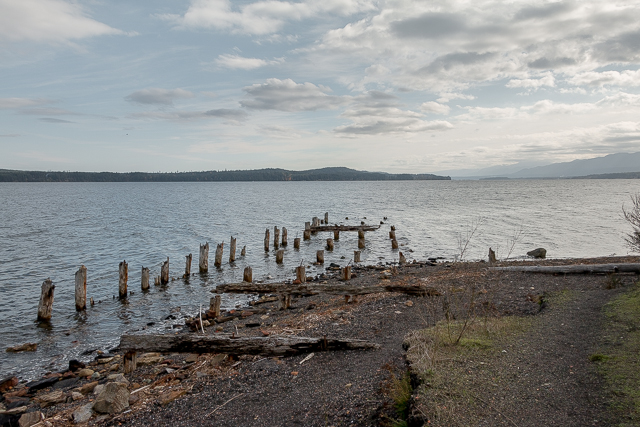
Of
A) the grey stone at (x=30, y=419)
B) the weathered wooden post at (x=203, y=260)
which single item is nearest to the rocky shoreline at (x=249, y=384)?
the grey stone at (x=30, y=419)

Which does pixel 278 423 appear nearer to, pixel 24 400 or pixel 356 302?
pixel 24 400

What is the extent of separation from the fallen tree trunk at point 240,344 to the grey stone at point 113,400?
138 centimetres

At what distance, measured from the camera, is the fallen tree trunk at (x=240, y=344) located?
8547 mm

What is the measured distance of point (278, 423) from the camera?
607 centimetres

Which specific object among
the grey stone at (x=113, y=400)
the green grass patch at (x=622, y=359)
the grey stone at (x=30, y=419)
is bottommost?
the grey stone at (x=30, y=419)

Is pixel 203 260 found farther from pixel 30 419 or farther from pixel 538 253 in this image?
pixel 538 253

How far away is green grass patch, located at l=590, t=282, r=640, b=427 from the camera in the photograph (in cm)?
482

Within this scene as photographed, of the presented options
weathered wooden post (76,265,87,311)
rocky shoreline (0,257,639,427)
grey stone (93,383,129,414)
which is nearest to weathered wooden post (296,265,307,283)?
rocky shoreline (0,257,639,427)

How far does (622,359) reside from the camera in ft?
20.2

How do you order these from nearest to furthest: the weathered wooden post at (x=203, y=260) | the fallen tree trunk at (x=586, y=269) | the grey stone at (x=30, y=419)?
the grey stone at (x=30, y=419)
the fallen tree trunk at (x=586, y=269)
the weathered wooden post at (x=203, y=260)

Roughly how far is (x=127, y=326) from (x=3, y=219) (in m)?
46.5

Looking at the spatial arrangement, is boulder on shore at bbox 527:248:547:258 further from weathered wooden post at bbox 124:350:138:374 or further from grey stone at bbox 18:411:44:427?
grey stone at bbox 18:411:44:427

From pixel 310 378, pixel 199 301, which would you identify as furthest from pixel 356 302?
pixel 199 301

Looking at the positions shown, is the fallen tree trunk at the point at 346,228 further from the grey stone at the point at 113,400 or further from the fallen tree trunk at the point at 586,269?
the grey stone at the point at 113,400
